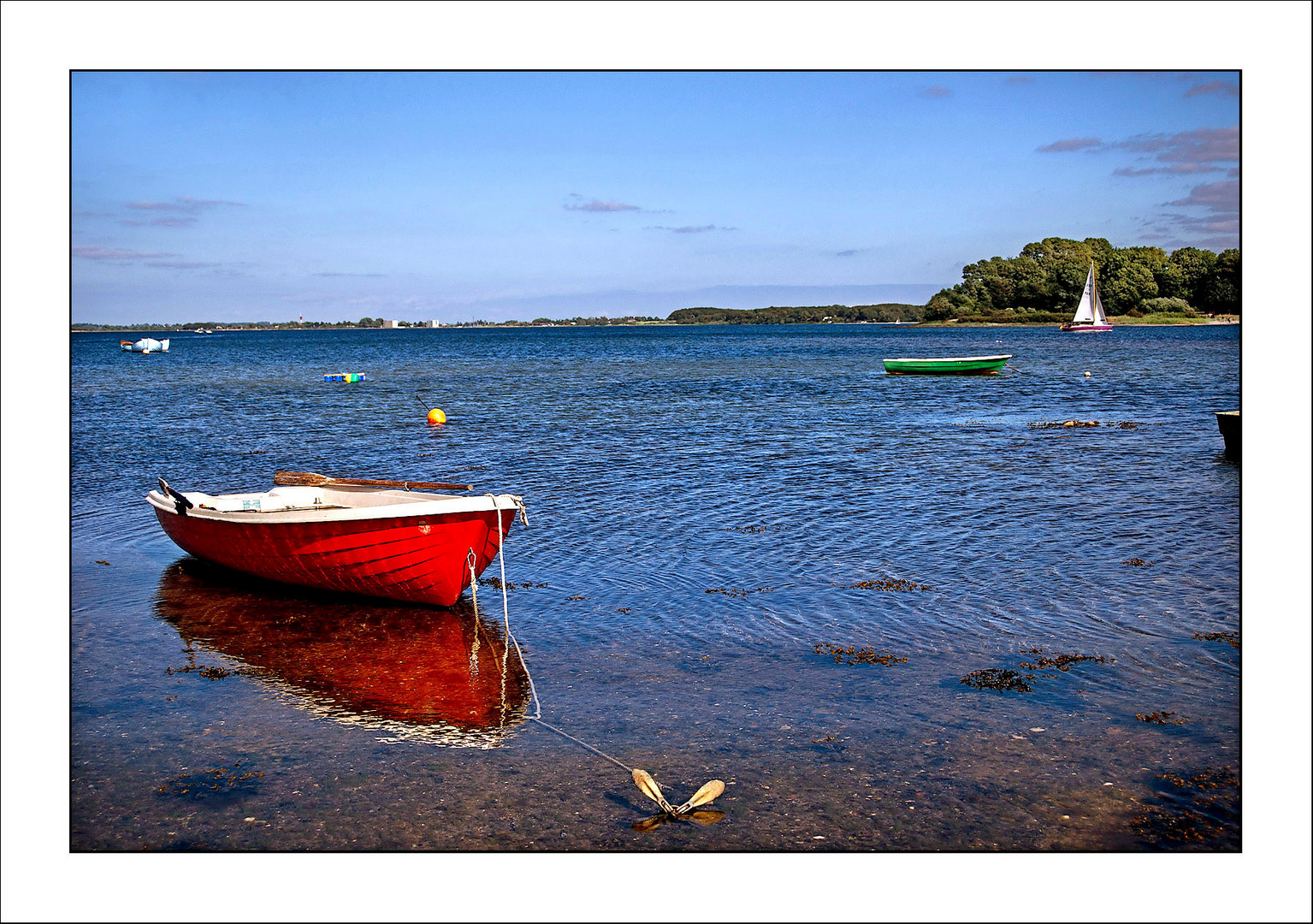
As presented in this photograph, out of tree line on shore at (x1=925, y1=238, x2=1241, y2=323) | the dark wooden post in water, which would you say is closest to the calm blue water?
the dark wooden post in water

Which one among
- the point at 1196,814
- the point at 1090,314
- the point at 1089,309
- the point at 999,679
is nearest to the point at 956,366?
the point at 999,679

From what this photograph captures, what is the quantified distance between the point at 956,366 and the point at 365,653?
5118cm

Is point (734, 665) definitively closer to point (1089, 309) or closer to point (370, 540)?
point (370, 540)

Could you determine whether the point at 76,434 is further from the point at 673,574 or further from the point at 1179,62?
the point at 1179,62

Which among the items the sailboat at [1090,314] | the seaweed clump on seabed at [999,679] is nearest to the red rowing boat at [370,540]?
the seaweed clump on seabed at [999,679]

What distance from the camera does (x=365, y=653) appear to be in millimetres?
11367

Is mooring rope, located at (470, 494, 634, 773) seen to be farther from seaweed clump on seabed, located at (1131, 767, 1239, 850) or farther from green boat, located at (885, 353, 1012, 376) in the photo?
green boat, located at (885, 353, 1012, 376)

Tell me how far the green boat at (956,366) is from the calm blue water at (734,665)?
1218 inches

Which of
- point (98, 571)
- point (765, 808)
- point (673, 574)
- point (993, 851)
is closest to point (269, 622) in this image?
point (98, 571)

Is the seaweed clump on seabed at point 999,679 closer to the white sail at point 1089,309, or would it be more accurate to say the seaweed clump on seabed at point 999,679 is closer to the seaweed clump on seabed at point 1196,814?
the seaweed clump on seabed at point 1196,814

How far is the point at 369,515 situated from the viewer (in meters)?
12.2

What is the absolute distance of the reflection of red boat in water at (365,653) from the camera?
377 inches

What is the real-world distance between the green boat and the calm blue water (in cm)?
3093

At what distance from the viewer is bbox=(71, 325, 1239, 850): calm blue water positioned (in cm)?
759
